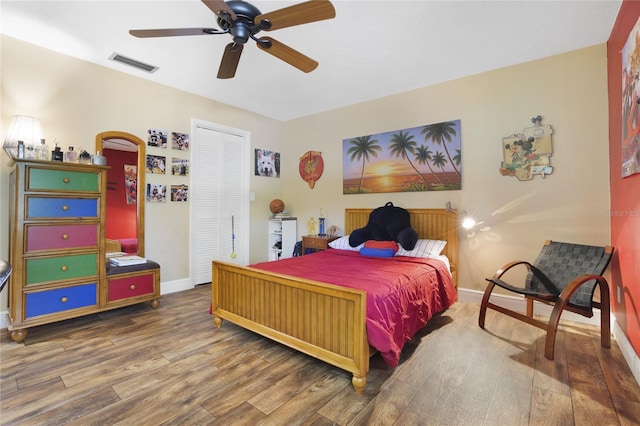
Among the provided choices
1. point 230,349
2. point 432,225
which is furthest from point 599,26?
point 230,349

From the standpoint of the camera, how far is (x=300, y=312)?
2.21m

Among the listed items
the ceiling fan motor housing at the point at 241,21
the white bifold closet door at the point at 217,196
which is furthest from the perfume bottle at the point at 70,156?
the ceiling fan motor housing at the point at 241,21

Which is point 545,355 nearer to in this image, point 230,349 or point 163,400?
point 230,349

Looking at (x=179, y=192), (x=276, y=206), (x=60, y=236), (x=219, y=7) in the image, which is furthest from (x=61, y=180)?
(x=276, y=206)

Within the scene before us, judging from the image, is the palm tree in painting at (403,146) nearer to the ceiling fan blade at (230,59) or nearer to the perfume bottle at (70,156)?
the ceiling fan blade at (230,59)

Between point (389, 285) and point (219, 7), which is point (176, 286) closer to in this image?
point (389, 285)

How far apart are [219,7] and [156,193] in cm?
264

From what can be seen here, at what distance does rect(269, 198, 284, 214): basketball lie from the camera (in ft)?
16.5

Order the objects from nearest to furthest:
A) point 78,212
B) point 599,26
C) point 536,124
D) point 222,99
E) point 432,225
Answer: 1. point 599,26
2. point 78,212
3. point 536,124
4. point 432,225
5. point 222,99

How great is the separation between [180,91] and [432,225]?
373 cm

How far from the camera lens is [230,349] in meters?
2.38

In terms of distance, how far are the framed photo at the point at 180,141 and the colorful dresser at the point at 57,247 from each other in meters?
1.16

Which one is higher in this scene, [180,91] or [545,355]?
[180,91]

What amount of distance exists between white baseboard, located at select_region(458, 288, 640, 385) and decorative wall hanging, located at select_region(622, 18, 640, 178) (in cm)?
125
